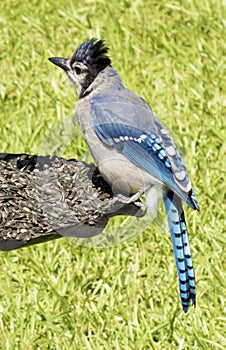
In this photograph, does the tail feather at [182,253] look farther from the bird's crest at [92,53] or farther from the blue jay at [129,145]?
the bird's crest at [92,53]

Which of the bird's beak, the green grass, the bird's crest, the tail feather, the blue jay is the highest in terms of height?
the bird's crest

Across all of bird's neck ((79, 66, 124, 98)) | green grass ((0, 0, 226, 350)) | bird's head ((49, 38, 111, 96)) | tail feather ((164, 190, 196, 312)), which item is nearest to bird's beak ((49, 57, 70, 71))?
bird's head ((49, 38, 111, 96))

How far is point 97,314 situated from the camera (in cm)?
416

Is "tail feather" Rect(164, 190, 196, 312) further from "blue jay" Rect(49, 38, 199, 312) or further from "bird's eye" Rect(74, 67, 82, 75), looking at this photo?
"bird's eye" Rect(74, 67, 82, 75)

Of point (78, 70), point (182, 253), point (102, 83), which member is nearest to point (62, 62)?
point (78, 70)

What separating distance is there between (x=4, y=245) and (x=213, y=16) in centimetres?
338

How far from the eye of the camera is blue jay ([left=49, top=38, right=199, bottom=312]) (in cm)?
360

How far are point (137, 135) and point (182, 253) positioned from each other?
21.0 inches

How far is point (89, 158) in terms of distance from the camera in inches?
182

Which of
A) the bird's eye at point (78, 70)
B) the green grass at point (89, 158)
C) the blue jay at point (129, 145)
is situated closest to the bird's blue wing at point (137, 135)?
the blue jay at point (129, 145)

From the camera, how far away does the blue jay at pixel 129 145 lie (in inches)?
142

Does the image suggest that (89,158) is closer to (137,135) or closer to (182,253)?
(137,135)

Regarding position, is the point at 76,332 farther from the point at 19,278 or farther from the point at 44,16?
the point at 44,16

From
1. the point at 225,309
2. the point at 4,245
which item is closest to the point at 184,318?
the point at 225,309
